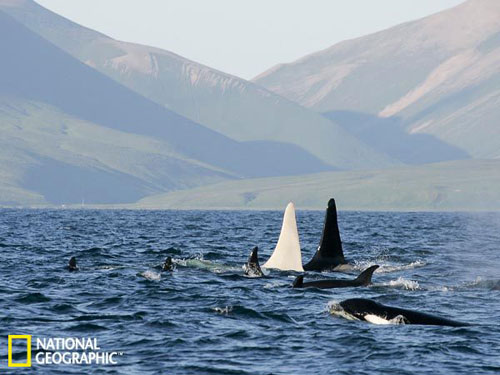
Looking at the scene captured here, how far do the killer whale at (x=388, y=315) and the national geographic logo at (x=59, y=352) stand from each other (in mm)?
6161

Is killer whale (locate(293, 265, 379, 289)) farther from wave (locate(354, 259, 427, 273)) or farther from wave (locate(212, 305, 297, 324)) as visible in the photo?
wave (locate(354, 259, 427, 273))

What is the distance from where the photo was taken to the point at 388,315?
24219 millimetres

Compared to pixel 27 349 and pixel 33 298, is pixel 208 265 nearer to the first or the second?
pixel 33 298

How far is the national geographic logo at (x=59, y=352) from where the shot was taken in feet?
65.4

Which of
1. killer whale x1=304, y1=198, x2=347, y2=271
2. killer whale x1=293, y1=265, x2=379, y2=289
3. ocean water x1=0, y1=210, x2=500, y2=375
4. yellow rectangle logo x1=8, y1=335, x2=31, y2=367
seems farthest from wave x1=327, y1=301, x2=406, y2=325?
killer whale x1=304, y1=198, x2=347, y2=271

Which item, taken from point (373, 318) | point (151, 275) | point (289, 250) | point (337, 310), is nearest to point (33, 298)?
point (151, 275)

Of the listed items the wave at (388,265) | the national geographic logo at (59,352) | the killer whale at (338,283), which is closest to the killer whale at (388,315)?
the killer whale at (338,283)

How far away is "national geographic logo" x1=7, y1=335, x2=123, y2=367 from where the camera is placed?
19.9 metres

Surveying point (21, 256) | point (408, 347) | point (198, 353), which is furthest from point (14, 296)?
point (21, 256)

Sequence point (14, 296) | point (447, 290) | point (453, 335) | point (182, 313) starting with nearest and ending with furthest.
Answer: point (453, 335), point (182, 313), point (14, 296), point (447, 290)

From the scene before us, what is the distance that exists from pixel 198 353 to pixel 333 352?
260 centimetres

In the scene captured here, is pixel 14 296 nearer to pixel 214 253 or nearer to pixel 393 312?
pixel 393 312

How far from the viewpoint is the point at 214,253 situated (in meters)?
47.9

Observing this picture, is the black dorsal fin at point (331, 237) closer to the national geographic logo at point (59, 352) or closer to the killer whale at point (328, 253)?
the killer whale at point (328, 253)
